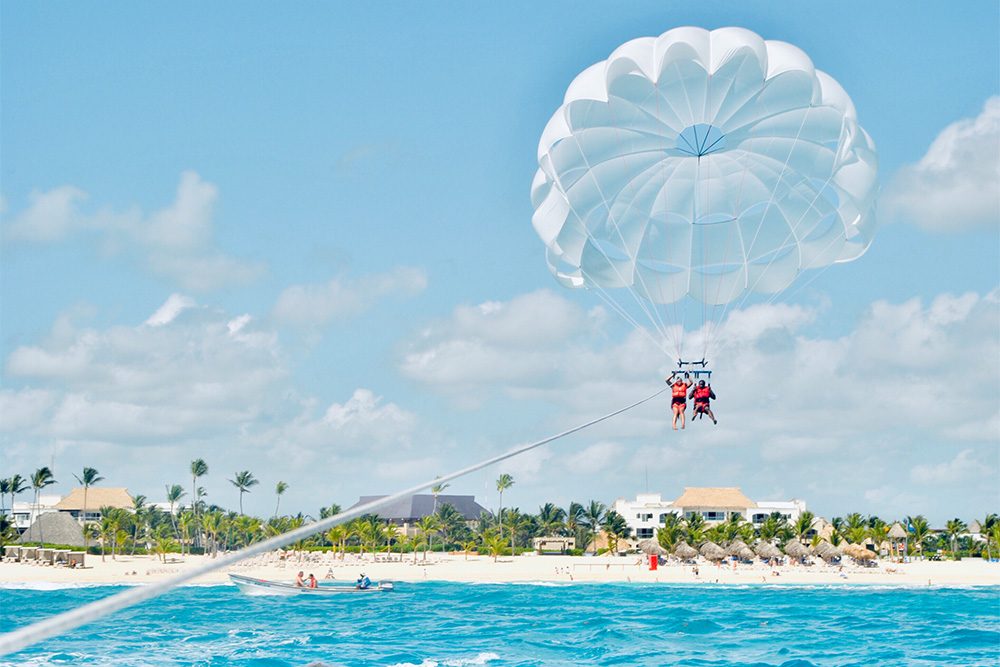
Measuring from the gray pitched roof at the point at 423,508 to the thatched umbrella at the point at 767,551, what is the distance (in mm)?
40860

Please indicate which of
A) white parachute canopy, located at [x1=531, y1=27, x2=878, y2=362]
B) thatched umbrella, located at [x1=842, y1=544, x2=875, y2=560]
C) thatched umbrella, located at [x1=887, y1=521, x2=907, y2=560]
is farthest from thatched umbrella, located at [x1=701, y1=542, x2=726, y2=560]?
white parachute canopy, located at [x1=531, y1=27, x2=878, y2=362]

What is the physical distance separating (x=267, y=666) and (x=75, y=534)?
66739mm

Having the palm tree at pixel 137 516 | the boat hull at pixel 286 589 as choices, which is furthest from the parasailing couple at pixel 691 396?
the palm tree at pixel 137 516

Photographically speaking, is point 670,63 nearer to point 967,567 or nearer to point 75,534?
point 967,567

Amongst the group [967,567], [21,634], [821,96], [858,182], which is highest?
[821,96]

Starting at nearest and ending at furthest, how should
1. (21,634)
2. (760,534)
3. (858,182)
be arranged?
(21,634)
(858,182)
(760,534)

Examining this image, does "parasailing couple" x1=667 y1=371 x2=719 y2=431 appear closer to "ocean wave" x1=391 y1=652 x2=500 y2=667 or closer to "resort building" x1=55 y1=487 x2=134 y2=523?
"ocean wave" x1=391 y1=652 x2=500 y2=667

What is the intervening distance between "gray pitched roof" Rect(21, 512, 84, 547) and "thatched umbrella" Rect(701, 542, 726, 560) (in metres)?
54.9

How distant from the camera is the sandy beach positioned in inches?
2299

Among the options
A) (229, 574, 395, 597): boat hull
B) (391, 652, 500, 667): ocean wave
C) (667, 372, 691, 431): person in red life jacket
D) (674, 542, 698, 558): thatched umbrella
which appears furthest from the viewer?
(674, 542, 698, 558): thatched umbrella

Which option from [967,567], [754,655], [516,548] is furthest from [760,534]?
[754,655]

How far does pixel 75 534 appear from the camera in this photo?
279 feet

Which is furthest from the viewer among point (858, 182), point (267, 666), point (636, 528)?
point (636, 528)

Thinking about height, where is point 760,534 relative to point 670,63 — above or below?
below
